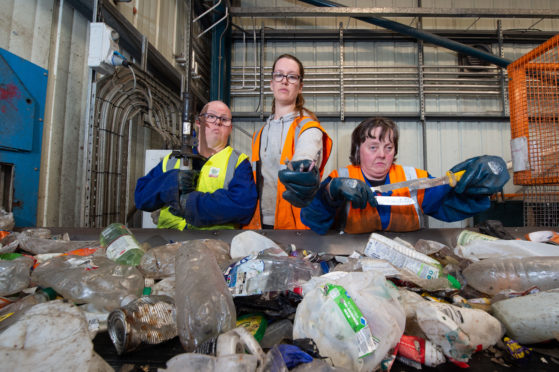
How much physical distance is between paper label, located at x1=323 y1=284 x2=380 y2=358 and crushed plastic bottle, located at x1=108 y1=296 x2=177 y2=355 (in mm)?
370

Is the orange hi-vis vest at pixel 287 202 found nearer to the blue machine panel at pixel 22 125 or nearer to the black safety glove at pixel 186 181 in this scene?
the black safety glove at pixel 186 181

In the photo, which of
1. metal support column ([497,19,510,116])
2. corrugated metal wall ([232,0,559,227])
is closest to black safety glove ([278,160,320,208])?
corrugated metal wall ([232,0,559,227])

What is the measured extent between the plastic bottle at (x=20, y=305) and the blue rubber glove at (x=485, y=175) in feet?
5.54

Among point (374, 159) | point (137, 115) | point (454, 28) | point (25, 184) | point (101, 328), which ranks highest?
point (454, 28)

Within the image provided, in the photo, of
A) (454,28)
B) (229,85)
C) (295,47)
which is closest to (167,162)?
(229,85)

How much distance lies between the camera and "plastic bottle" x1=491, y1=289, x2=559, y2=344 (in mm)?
561

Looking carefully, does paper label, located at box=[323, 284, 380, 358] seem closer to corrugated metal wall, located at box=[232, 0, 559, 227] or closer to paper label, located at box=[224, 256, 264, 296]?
paper label, located at box=[224, 256, 264, 296]

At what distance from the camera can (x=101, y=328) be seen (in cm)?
61

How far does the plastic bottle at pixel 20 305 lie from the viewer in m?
→ 0.53

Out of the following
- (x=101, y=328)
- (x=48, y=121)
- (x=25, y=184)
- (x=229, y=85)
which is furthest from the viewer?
(x=229, y=85)

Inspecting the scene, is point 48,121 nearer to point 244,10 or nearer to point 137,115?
point 137,115

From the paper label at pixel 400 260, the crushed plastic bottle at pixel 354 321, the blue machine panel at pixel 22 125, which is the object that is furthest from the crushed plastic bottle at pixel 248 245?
the blue machine panel at pixel 22 125

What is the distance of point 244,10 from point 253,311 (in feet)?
15.4

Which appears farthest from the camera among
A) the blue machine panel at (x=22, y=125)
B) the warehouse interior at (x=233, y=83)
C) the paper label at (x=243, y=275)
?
the warehouse interior at (x=233, y=83)
